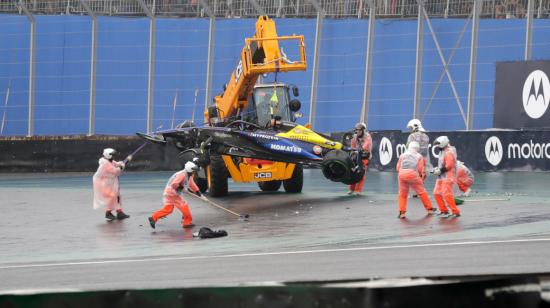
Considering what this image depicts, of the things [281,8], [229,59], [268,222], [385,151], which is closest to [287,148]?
[268,222]

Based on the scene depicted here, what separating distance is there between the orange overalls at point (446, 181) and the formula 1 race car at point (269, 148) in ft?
10.2

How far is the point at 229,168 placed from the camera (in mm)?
22438

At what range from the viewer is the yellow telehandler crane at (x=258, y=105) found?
872 inches

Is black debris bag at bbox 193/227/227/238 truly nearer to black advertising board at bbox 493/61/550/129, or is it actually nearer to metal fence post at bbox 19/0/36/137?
black advertising board at bbox 493/61/550/129

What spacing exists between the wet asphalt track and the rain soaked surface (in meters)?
0.02

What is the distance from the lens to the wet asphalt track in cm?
1170

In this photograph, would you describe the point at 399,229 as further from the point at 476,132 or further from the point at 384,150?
the point at 384,150

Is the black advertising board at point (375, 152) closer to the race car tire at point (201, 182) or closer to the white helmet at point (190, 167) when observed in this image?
the race car tire at point (201, 182)

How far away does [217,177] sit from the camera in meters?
22.7

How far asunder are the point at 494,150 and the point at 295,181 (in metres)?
6.12

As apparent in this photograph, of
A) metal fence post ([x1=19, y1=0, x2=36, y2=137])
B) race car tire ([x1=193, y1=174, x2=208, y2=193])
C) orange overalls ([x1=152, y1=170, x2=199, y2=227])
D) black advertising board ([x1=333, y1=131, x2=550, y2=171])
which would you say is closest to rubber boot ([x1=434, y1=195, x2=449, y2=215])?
orange overalls ([x1=152, y1=170, x2=199, y2=227])

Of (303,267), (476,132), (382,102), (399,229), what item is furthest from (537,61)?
(303,267)

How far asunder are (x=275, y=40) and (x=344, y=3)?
8308 mm

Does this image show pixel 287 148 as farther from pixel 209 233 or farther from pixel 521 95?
pixel 521 95
